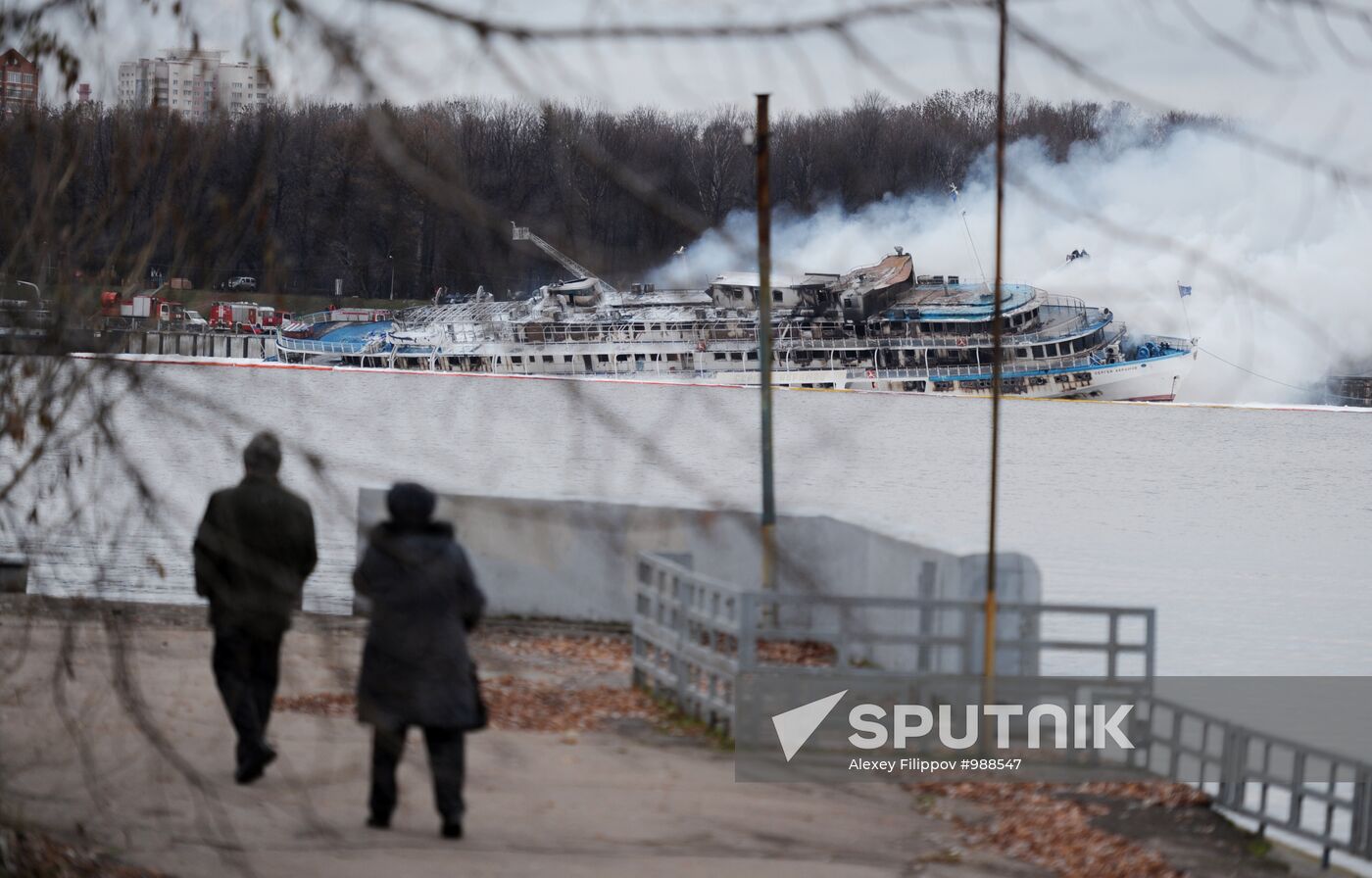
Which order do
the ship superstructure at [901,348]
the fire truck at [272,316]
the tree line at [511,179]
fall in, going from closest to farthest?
the tree line at [511,179] < the fire truck at [272,316] < the ship superstructure at [901,348]

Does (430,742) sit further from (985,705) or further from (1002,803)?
(985,705)

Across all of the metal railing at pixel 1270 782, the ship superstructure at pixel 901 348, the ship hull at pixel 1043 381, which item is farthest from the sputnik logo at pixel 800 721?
the ship hull at pixel 1043 381

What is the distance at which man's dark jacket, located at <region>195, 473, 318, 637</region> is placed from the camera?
2.73 meters

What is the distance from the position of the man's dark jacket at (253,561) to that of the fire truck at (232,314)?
382 millimetres

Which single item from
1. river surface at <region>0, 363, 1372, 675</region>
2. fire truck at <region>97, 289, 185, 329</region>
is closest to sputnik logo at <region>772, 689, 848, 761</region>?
river surface at <region>0, 363, 1372, 675</region>

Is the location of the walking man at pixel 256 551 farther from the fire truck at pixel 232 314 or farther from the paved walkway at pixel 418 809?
the paved walkway at pixel 418 809

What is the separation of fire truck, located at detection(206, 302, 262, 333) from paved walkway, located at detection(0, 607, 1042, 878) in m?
1.00

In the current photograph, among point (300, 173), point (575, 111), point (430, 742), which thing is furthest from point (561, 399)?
point (430, 742)

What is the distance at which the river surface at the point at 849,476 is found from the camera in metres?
2.52

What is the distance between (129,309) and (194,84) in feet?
2.48

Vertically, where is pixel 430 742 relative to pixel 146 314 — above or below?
below

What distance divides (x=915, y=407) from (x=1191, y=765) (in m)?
60.9

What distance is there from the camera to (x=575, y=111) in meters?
2.39

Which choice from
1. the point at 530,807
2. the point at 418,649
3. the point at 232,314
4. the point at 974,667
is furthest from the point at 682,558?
the point at 232,314
